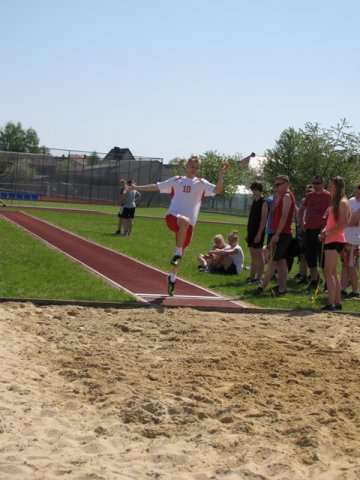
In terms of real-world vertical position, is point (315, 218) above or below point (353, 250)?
above

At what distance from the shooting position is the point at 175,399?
18.1 feet

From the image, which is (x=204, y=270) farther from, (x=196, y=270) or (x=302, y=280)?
(x=302, y=280)

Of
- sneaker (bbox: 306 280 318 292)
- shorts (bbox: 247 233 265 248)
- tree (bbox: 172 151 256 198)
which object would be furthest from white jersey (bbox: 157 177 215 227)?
tree (bbox: 172 151 256 198)

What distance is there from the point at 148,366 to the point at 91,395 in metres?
0.84

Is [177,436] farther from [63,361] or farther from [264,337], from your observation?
[264,337]

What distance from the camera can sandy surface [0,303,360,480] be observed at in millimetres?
4398

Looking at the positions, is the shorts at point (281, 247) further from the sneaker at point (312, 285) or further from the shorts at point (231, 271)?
the shorts at point (231, 271)

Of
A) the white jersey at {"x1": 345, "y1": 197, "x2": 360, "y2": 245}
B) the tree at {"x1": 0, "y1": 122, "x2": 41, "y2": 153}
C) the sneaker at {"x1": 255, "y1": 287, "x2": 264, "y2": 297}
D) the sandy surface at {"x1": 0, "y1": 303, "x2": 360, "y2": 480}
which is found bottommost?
the sandy surface at {"x1": 0, "y1": 303, "x2": 360, "y2": 480}

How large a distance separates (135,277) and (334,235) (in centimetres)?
381

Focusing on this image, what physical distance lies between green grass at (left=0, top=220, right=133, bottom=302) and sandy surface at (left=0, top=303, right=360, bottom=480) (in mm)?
1364

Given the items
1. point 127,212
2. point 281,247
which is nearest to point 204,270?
point 281,247

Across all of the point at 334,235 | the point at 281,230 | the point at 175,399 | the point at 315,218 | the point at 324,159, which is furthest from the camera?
the point at 324,159

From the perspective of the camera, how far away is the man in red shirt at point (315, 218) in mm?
11641

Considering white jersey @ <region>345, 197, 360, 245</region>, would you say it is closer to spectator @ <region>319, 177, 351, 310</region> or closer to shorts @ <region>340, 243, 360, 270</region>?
shorts @ <region>340, 243, 360, 270</region>
